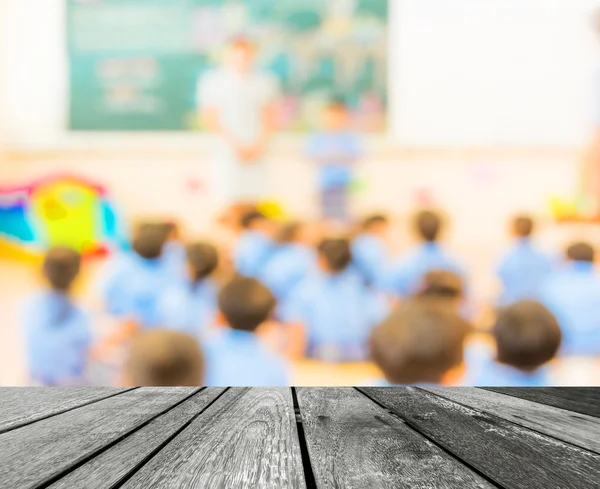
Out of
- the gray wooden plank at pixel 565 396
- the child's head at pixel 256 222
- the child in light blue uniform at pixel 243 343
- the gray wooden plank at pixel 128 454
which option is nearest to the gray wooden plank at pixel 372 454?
the gray wooden plank at pixel 128 454

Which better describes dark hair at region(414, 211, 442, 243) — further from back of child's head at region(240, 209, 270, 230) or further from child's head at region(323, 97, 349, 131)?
child's head at region(323, 97, 349, 131)

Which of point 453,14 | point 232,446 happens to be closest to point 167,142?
point 453,14

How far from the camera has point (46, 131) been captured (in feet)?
9.62

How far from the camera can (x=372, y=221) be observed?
2.53 m

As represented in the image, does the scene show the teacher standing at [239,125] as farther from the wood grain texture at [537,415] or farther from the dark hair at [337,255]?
the wood grain texture at [537,415]

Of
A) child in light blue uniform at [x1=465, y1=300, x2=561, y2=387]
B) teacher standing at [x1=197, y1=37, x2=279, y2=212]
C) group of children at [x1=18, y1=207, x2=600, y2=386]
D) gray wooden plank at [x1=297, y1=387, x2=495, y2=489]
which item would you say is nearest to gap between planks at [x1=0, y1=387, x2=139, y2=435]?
group of children at [x1=18, y1=207, x2=600, y2=386]

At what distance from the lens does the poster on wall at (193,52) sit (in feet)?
9.46

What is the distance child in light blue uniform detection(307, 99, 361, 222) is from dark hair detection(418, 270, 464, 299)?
1179 millimetres

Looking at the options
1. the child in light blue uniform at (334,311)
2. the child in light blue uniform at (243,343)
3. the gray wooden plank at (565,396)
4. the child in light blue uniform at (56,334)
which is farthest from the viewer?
the child in light blue uniform at (334,311)

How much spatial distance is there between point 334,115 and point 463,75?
2.58 feet

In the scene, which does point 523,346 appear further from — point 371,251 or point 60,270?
point 371,251

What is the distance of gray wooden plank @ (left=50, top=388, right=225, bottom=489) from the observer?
37 centimetres

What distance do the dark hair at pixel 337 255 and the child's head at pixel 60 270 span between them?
29.4 inches

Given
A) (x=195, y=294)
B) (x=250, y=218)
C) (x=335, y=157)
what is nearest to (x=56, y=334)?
Answer: (x=195, y=294)
